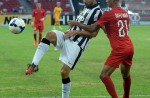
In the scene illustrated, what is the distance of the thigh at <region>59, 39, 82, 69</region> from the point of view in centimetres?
887

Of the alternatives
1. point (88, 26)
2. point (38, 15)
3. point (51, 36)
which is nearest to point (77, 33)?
point (88, 26)

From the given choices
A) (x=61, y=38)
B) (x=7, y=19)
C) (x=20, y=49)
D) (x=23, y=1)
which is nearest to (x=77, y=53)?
(x=61, y=38)

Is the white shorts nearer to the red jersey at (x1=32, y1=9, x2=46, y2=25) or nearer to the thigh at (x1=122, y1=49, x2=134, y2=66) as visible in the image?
the thigh at (x1=122, y1=49, x2=134, y2=66)

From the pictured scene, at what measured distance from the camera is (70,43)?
351 inches

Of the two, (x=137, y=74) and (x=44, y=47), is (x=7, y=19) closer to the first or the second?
(x=137, y=74)

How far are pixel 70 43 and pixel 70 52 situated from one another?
0.18m

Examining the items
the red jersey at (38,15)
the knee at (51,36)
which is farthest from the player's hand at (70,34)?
the red jersey at (38,15)

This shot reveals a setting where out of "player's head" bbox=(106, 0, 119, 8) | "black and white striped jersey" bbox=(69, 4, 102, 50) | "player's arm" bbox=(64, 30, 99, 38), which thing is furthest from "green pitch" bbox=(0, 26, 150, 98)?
"player's head" bbox=(106, 0, 119, 8)

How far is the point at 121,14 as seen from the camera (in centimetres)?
877

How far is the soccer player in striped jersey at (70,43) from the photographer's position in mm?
8695

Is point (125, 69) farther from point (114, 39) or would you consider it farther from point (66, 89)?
point (66, 89)

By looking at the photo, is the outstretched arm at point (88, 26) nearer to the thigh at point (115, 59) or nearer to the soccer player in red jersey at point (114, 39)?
the soccer player in red jersey at point (114, 39)

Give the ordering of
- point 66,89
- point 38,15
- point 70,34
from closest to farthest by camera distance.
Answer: point 70,34
point 66,89
point 38,15

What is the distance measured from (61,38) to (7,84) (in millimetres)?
3593
